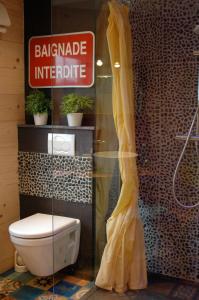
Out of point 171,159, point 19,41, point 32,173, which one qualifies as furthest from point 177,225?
point 19,41

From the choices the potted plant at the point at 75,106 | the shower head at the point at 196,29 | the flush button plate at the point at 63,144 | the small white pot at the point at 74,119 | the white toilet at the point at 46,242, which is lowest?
the white toilet at the point at 46,242

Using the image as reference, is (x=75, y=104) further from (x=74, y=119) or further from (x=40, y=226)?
(x=40, y=226)

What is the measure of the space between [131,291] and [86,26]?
191 centimetres

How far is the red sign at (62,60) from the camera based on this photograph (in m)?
2.65

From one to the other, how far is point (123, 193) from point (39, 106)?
0.98 m

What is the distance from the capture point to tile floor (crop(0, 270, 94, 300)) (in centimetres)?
250

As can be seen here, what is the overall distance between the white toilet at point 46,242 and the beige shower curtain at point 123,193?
11.8 inches

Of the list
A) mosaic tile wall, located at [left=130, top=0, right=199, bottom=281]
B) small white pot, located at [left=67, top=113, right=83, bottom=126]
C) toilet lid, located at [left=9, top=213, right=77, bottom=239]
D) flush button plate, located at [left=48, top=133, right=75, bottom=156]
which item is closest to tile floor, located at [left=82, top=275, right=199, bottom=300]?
mosaic tile wall, located at [left=130, top=0, right=199, bottom=281]

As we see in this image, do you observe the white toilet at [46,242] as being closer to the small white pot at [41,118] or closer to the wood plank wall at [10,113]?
the wood plank wall at [10,113]

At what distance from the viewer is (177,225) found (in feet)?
8.54

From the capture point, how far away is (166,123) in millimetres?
2557

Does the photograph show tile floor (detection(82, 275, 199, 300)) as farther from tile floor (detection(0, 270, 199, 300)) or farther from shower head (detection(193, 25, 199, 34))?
shower head (detection(193, 25, 199, 34))

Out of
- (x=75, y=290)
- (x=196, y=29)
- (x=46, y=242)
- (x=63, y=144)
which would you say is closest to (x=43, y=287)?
(x=75, y=290)

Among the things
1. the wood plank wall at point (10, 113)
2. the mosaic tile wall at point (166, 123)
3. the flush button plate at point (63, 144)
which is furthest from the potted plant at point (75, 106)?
the wood plank wall at point (10, 113)
